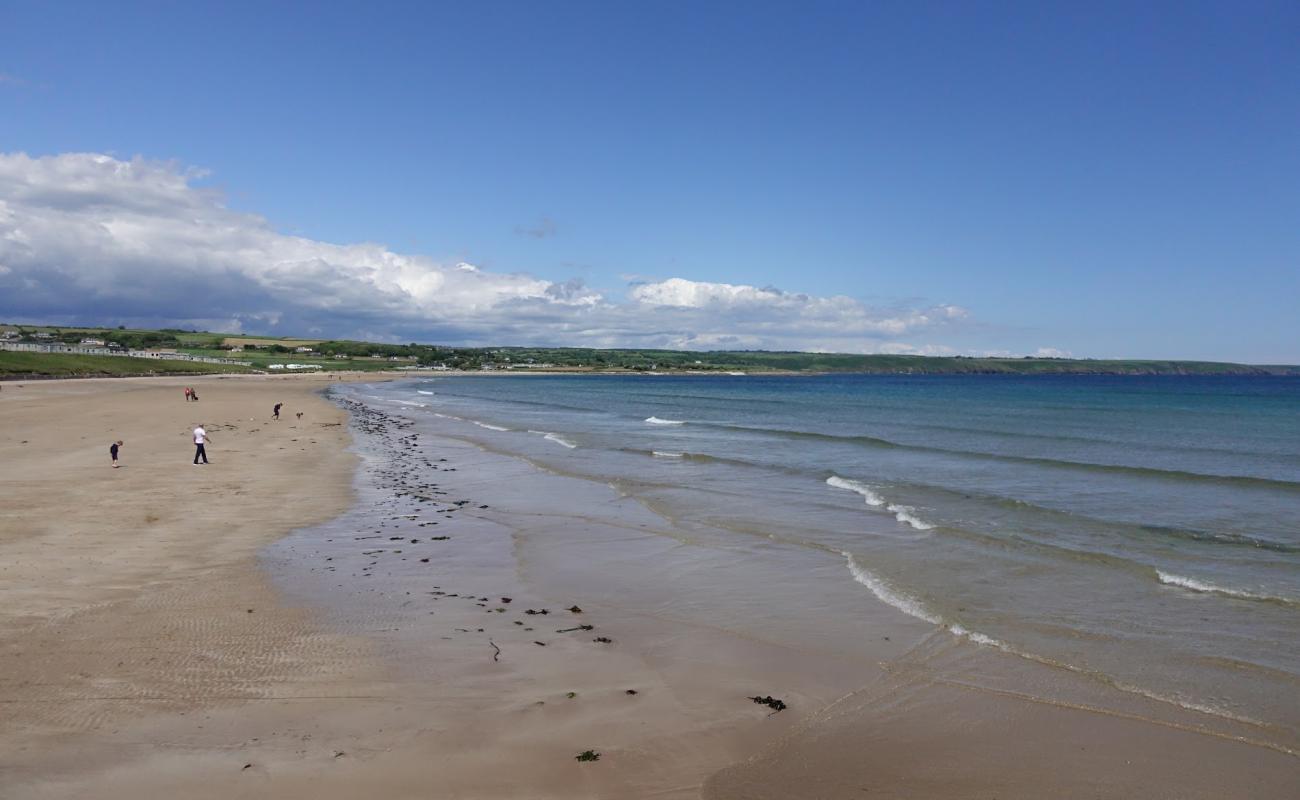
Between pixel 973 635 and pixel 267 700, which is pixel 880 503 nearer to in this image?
pixel 973 635

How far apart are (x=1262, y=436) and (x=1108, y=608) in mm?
39313

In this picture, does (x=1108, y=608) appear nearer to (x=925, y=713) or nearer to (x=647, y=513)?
(x=925, y=713)

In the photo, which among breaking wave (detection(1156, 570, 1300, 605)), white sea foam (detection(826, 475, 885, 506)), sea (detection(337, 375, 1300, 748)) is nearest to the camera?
sea (detection(337, 375, 1300, 748))

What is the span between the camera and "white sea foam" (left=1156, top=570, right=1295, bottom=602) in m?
11.9

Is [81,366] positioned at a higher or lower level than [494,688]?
higher

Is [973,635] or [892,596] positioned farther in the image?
[892,596]

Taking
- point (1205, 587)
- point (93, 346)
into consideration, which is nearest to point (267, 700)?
point (1205, 587)

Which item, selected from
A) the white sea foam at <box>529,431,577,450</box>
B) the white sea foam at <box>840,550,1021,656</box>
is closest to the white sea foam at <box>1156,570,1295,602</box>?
the white sea foam at <box>840,550,1021,656</box>

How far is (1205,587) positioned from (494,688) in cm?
1129

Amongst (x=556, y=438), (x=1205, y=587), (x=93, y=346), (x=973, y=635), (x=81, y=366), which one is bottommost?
(x=556, y=438)

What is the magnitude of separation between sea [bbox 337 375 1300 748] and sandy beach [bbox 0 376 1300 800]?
0.93 metres

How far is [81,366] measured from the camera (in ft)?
318

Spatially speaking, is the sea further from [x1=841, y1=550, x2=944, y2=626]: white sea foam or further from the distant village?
the distant village

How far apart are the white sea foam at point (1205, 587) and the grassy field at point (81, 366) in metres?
96.5
